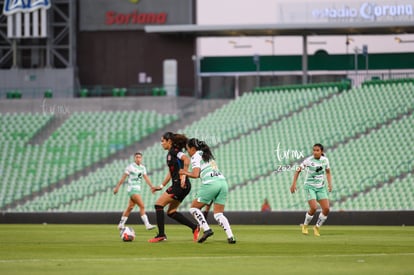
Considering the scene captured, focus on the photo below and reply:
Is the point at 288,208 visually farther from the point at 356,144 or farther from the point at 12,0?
the point at 12,0

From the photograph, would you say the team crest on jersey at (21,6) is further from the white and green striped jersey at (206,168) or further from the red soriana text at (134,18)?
the white and green striped jersey at (206,168)

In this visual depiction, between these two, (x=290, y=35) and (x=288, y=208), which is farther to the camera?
(x=290, y=35)

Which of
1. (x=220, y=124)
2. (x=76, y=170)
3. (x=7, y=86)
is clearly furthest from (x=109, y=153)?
(x=7, y=86)

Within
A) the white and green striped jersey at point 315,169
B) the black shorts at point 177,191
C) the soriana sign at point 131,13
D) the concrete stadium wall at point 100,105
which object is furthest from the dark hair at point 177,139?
the soriana sign at point 131,13

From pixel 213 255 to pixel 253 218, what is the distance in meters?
20.8

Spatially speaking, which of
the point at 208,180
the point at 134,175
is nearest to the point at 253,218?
the point at 134,175

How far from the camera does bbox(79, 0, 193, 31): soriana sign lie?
60.6 m

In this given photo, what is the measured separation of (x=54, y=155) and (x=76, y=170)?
2166 mm

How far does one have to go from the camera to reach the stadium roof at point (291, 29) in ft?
182

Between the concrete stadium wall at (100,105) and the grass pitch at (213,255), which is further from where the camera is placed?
the concrete stadium wall at (100,105)

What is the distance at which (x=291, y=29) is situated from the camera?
56969 mm

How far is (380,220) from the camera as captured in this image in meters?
37.5

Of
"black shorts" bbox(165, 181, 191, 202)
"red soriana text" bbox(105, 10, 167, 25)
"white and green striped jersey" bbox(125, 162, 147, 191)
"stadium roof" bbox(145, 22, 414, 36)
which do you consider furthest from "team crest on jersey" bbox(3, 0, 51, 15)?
"black shorts" bbox(165, 181, 191, 202)

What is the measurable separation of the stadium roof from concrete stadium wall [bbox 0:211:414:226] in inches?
698
